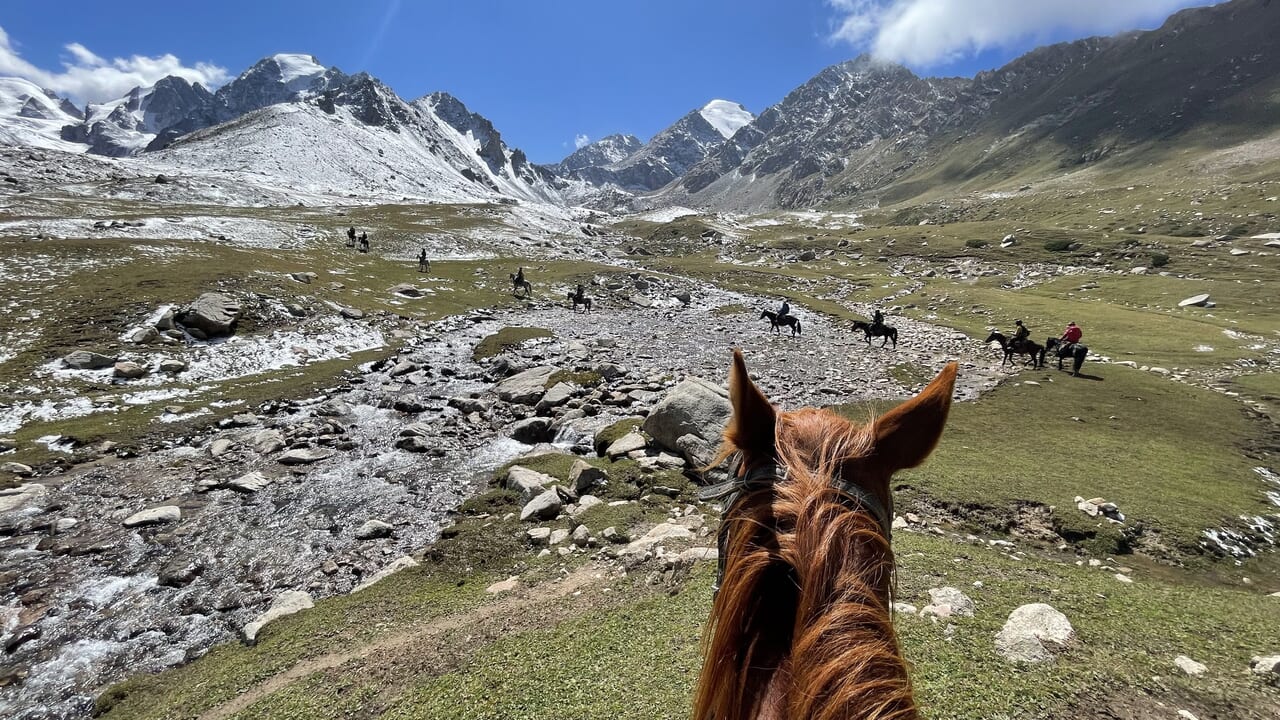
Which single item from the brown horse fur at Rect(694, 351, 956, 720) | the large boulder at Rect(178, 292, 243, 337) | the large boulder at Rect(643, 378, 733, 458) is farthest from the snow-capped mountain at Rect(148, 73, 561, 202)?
the brown horse fur at Rect(694, 351, 956, 720)

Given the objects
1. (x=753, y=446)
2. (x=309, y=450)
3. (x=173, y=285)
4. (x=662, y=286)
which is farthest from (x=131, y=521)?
(x=662, y=286)

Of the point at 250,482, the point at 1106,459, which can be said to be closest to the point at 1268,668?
the point at 1106,459

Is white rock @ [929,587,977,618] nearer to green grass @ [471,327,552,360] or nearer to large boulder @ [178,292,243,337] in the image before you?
green grass @ [471,327,552,360]

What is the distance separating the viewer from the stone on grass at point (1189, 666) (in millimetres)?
5504

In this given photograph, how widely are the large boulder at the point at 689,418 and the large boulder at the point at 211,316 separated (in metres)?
23.3

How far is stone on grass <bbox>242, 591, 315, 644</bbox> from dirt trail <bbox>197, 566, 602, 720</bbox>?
1.75 meters

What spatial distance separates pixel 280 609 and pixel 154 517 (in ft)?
19.9

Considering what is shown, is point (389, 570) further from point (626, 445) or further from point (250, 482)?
point (250, 482)

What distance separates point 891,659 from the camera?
1.94m

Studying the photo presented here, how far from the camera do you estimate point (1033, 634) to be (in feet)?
19.6

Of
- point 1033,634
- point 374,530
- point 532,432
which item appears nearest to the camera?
point 1033,634

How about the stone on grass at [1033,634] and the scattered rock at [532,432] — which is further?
the scattered rock at [532,432]

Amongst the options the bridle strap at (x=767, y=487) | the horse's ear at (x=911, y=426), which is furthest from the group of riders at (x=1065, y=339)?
the bridle strap at (x=767, y=487)

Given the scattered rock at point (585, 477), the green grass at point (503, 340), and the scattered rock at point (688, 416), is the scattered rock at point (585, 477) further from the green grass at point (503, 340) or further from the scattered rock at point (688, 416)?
the green grass at point (503, 340)
